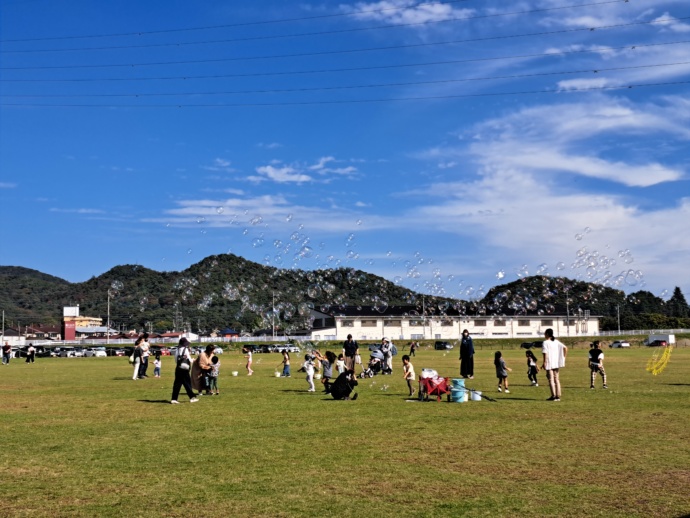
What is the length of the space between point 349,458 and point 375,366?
2216 centimetres

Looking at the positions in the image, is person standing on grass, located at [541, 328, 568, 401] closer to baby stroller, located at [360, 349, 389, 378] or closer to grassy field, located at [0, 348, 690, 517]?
grassy field, located at [0, 348, 690, 517]

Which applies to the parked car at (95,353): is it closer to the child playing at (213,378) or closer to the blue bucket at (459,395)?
the child playing at (213,378)

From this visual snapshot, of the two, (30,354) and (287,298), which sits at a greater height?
(287,298)

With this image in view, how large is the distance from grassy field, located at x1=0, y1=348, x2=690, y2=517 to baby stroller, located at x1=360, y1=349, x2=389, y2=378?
11.9 m

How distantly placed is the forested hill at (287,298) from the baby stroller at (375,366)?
8.72 meters

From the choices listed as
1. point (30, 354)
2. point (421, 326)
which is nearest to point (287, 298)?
point (30, 354)

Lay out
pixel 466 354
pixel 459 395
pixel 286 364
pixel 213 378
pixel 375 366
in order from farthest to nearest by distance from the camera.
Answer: pixel 286 364 → pixel 375 366 → pixel 466 354 → pixel 213 378 → pixel 459 395

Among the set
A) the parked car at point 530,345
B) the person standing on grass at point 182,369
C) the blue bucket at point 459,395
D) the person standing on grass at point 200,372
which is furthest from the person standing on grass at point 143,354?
the parked car at point 530,345

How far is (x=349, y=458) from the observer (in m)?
11.1

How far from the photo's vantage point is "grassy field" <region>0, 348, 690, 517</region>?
26.9 ft

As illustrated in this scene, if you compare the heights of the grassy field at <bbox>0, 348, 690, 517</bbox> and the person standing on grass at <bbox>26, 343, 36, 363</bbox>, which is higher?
the person standing on grass at <bbox>26, 343, 36, 363</bbox>

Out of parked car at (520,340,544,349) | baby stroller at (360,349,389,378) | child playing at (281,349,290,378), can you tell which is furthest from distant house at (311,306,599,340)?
baby stroller at (360,349,389,378)

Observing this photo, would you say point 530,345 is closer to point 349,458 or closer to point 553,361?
point 553,361

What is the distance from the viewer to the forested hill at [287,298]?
49.1m
